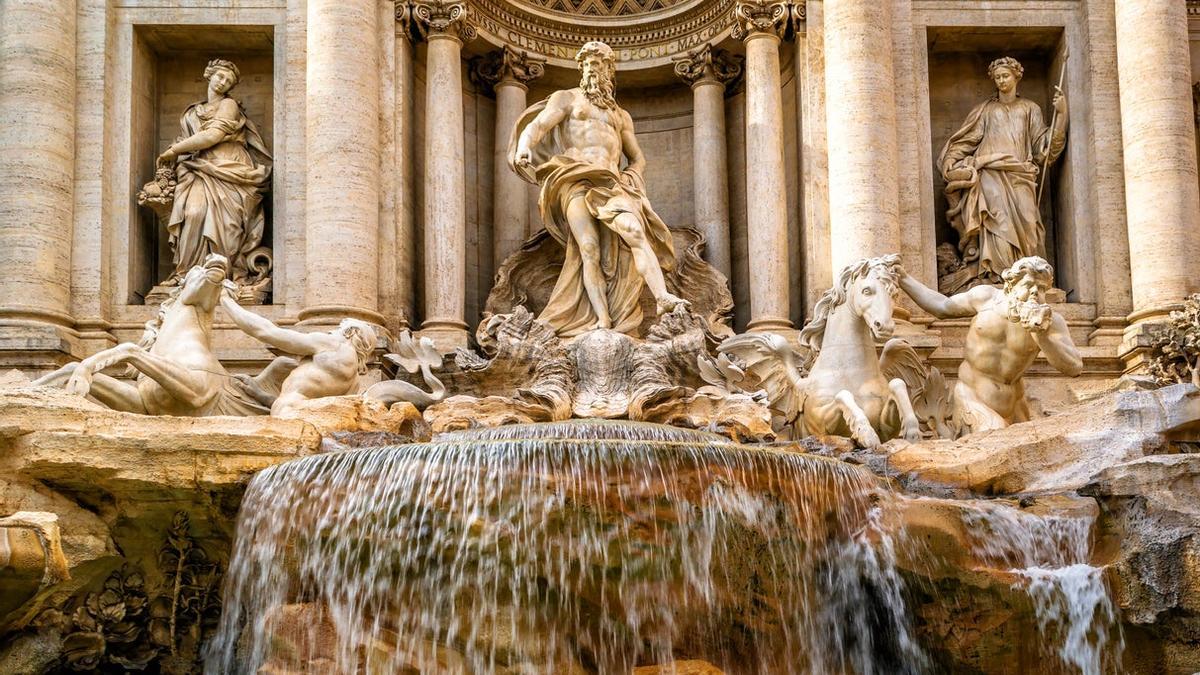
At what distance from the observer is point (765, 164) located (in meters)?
15.6

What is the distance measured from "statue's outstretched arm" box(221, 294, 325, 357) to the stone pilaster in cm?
309

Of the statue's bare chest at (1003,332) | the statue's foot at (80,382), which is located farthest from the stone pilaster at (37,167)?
the statue's bare chest at (1003,332)

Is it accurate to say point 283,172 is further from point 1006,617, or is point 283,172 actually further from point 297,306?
point 1006,617

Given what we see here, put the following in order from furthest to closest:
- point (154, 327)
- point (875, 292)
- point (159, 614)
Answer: point (154, 327)
point (875, 292)
point (159, 614)

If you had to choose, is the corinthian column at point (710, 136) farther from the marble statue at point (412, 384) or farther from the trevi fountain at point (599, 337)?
the marble statue at point (412, 384)

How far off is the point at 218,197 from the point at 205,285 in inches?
136

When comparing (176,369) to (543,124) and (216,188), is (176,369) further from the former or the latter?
(543,124)

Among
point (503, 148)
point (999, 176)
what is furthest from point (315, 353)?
point (999, 176)

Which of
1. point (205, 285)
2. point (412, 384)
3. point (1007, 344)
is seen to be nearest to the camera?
point (1007, 344)

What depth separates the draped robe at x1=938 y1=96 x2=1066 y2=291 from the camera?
15539 millimetres

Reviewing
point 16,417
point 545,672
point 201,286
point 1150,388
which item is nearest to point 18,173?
point 201,286

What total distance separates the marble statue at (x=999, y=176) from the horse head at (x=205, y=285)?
8.11 meters

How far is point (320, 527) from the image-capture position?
8.59 metres

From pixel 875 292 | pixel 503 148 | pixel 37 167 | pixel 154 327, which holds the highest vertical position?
pixel 503 148
